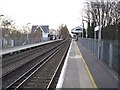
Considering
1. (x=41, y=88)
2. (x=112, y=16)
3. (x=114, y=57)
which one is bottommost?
(x=41, y=88)

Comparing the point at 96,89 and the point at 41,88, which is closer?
the point at 96,89

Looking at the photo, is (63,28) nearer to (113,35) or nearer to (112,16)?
(112,16)

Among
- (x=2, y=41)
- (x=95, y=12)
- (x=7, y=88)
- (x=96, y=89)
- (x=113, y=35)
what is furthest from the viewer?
(x=95, y=12)

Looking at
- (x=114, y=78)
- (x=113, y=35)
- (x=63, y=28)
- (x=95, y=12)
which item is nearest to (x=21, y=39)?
(x=95, y=12)

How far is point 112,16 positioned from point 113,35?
33.3 metres

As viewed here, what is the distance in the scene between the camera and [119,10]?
2119 inches

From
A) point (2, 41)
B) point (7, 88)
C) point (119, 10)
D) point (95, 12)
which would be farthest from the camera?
point (95, 12)

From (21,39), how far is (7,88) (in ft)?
152

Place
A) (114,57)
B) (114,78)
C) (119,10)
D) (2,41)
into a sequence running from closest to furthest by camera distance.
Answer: (114,78), (114,57), (2,41), (119,10)

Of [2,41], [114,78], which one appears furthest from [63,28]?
[114,78]

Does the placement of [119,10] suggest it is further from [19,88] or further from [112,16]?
[19,88]

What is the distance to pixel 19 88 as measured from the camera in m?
13.8

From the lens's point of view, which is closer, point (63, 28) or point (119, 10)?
point (119, 10)

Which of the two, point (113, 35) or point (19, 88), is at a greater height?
point (113, 35)
